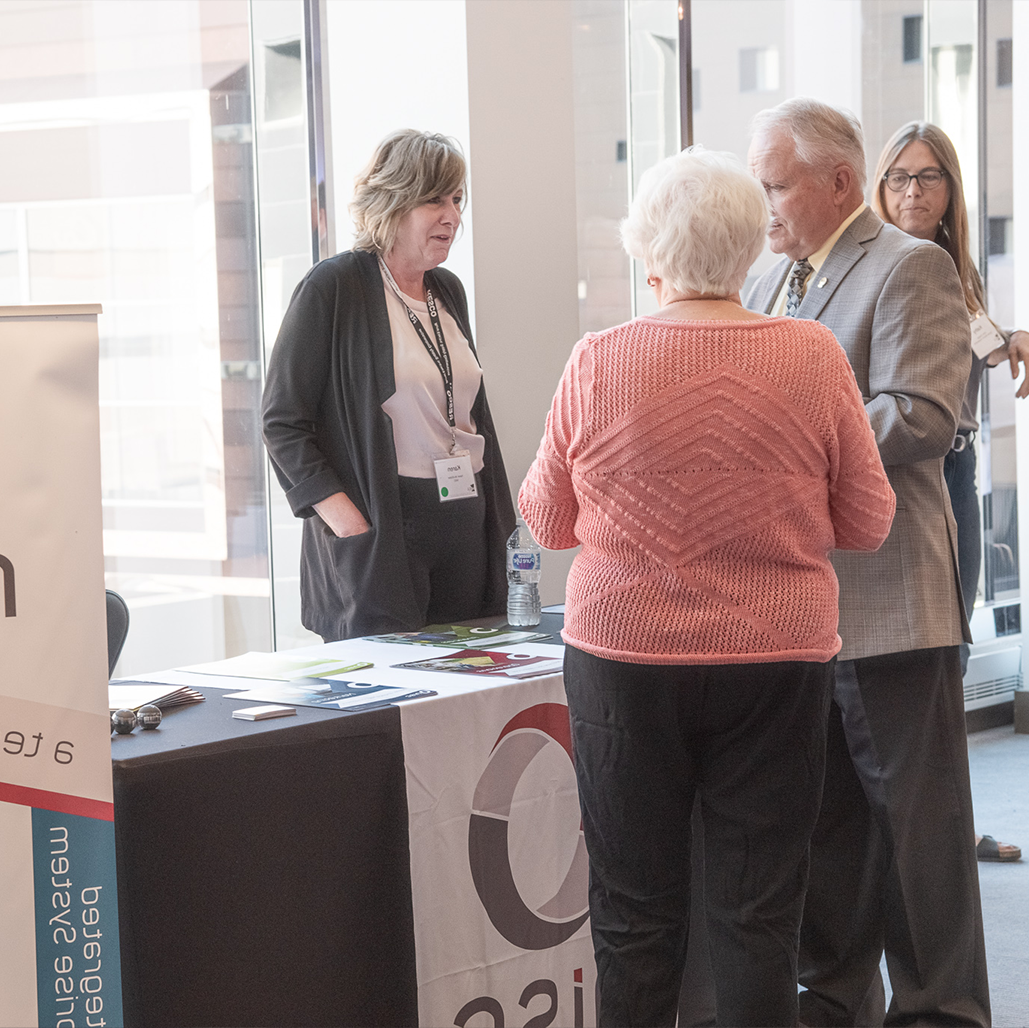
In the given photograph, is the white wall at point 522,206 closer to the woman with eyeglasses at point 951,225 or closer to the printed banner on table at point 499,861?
the woman with eyeglasses at point 951,225

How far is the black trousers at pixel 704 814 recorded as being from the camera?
153cm

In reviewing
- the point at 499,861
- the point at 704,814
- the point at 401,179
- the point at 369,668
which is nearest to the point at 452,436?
the point at 401,179

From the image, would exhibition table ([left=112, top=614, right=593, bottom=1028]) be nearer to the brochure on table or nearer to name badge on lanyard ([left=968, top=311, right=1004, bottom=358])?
the brochure on table

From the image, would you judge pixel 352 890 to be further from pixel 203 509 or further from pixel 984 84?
pixel 984 84

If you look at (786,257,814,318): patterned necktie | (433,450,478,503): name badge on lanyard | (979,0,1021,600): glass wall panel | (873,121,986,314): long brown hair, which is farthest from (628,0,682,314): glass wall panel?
(786,257,814,318): patterned necktie

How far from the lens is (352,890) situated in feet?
5.66

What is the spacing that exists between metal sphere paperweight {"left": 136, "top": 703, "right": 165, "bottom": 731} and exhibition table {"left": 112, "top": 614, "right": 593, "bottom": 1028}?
0.06 ft

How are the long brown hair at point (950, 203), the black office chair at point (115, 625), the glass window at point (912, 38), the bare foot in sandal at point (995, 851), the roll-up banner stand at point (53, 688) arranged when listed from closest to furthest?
the roll-up banner stand at point (53, 688), the black office chair at point (115, 625), the long brown hair at point (950, 203), the bare foot in sandal at point (995, 851), the glass window at point (912, 38)

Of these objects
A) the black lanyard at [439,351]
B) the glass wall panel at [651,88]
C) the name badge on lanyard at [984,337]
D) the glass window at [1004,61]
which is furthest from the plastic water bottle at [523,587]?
the glass window at [1004,61]

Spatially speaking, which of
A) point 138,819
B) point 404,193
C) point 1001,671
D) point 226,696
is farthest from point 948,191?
point 1001,671

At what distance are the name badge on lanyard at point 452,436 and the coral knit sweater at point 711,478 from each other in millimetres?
929

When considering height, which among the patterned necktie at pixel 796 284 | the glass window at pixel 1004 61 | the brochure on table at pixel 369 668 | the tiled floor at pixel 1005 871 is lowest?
the tiled floor at pixel 1005 871

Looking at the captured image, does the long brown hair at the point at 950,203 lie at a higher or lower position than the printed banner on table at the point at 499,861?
higher

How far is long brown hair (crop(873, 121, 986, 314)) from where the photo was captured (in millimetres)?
2625
